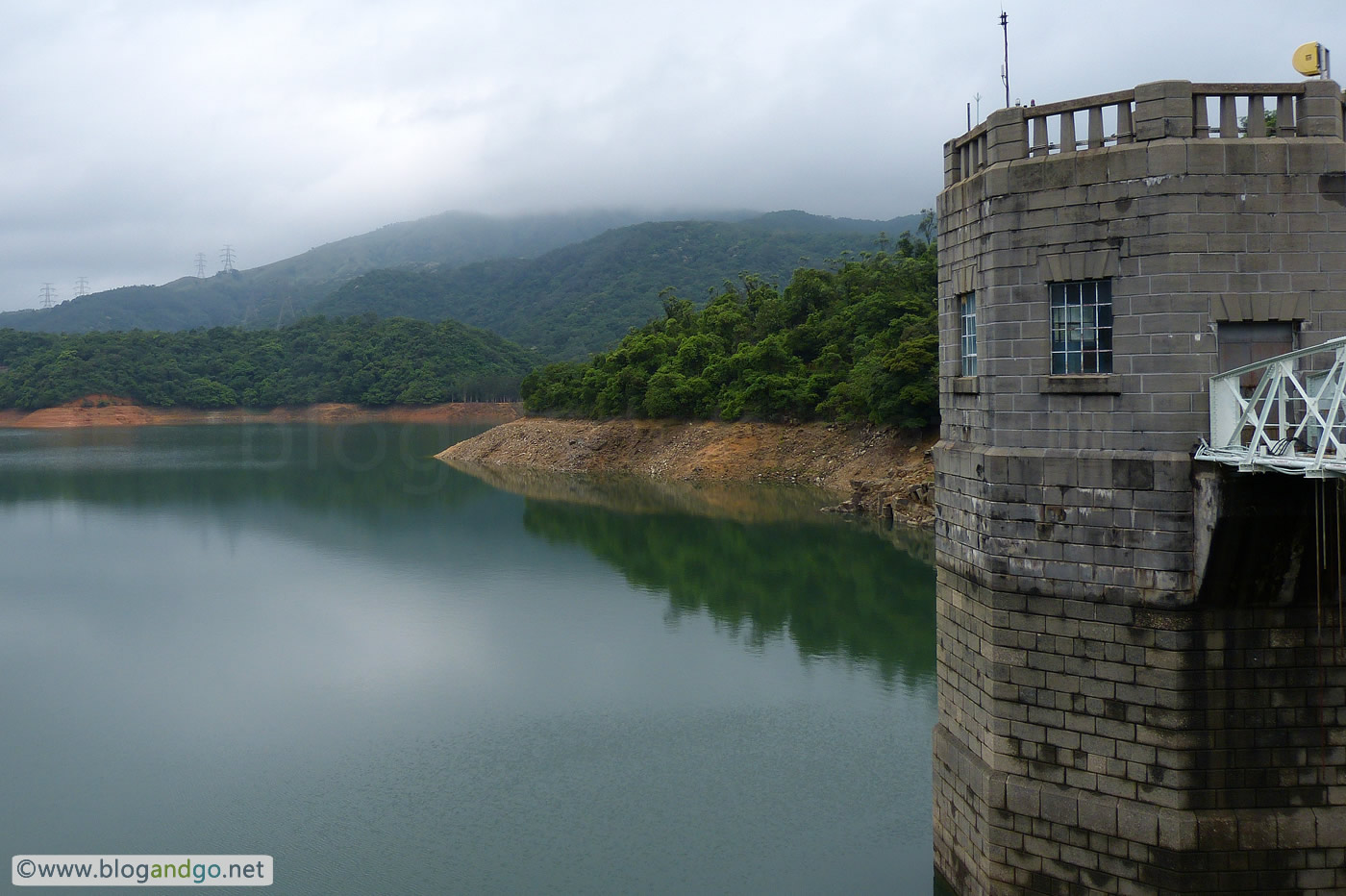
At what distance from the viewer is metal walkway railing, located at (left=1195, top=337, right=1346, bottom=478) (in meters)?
7.29

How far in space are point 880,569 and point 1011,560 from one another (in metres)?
21.2

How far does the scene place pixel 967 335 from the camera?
10914mm

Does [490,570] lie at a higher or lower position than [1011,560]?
lower

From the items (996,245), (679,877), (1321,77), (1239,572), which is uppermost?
(1321,77)

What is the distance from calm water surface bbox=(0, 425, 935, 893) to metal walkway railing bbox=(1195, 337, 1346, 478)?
22.5ft

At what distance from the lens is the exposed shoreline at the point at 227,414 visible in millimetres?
112875

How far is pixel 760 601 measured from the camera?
2791 centimetres

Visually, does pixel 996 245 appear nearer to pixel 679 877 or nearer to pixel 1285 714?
pixel 1285 714

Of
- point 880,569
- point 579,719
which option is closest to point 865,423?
point 880,569

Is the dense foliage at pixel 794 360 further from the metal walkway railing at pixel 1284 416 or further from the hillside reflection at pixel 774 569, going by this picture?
the metal walkway railing at pixel 1284 416

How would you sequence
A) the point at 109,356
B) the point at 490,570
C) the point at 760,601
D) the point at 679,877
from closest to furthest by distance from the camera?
the point at 679,877 → the point at 760,601 → the point at 490,570 → the point at 109,356

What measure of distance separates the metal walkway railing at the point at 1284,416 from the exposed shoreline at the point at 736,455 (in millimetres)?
27947

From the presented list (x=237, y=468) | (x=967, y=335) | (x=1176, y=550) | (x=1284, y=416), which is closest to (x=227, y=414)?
(x=237, y=468)

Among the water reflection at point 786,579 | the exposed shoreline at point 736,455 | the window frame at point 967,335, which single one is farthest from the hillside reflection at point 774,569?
the window frame at point 967,335
